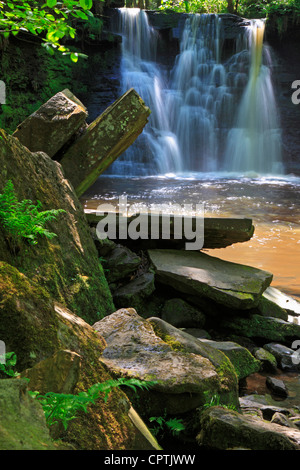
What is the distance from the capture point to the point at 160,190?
15.4 metres

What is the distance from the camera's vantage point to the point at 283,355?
4809 millimetres

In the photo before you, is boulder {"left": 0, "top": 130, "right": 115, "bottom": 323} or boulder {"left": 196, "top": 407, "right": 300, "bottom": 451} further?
boulder {"left": 0, "top": 130, "right": 115, "bottom": 323}

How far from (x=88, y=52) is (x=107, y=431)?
22.5 meters

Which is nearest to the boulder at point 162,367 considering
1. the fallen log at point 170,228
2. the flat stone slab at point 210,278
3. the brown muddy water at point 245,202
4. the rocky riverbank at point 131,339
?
the rocky riverbank at point 131,339

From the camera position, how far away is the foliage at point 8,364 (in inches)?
70.9

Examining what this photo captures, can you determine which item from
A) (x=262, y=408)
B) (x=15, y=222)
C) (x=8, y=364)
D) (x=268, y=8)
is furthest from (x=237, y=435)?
(x=268, y=8)

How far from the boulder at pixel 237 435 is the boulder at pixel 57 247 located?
136 cm

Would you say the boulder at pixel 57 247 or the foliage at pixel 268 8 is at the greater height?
the foliage at pixel 268 8

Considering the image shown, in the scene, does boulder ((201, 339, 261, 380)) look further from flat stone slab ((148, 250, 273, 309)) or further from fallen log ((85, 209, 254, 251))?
fallen log ((85, 209, 254, 251))

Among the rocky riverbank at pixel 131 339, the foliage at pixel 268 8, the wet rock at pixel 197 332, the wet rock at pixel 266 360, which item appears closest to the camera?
the rocky riverbank at pixel 131 339

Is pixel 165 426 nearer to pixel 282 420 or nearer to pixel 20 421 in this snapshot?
pixel 282 420

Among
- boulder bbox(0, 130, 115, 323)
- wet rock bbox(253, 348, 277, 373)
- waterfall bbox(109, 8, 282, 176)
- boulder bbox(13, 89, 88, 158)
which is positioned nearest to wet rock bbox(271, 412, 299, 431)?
wet rock bbox(253, 348, 277, 373)

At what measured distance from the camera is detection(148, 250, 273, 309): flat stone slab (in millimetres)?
5047

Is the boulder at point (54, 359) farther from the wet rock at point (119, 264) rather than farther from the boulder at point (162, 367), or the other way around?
the wet rock at point (119, 264)
